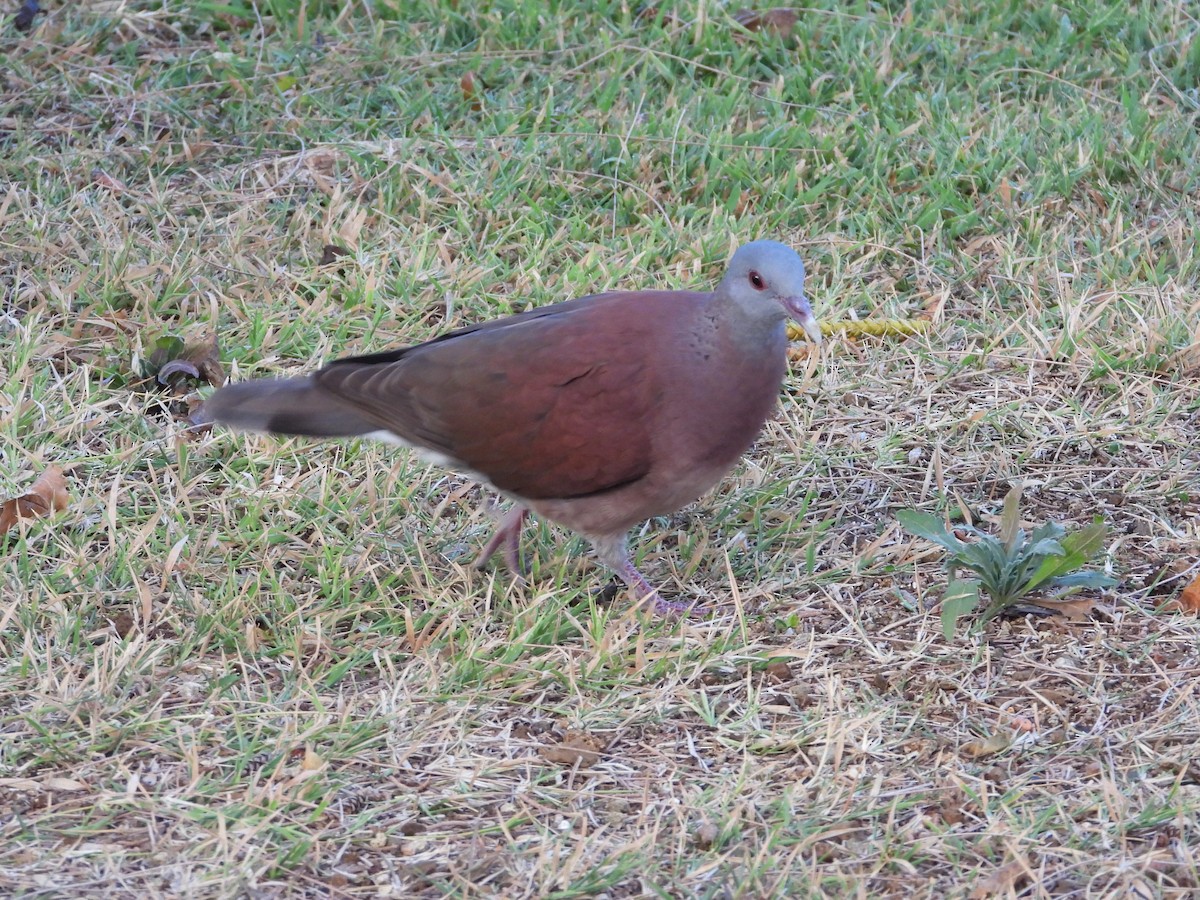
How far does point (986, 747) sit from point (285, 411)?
64.9 inches

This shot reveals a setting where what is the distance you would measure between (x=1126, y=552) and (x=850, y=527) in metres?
0.64

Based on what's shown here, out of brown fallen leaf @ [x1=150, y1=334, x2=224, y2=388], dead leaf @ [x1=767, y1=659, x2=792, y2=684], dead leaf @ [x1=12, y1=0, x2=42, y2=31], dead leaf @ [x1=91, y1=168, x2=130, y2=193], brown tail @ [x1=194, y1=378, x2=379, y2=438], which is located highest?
brown tail @ [x1=194, y1=378, x2=379, y2=438]

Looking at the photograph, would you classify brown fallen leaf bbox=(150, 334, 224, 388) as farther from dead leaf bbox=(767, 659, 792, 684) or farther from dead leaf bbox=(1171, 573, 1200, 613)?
dead leaf bbox=(1171, 573, 1200, 613)

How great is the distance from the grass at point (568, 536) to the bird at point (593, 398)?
0.28 metres

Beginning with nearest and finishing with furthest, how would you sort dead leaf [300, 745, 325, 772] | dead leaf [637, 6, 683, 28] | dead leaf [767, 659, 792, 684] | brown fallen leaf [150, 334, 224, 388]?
1. dead leaf [300, 745, 325, 772]
2. dead leaf [767, 659, 792, 684]
3. brown fallen leaf [150, 334, 224, 388]
4. dead leaf [637, 6, 683, 28]

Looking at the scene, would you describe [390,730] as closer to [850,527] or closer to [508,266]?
[850,527]

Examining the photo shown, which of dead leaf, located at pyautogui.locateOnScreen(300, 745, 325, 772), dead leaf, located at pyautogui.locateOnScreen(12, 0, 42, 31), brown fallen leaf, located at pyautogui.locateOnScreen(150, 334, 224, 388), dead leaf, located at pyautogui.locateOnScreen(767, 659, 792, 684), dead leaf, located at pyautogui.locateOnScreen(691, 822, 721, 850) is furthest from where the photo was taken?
dead leaf, located at pyautogui.locateOnScreen(12, 0, 42, 31)

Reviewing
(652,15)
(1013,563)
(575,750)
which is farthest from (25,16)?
(1013,563)

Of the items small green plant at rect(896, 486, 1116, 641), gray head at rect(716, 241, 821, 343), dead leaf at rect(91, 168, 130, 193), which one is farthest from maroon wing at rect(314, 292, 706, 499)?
dead leaf at rect(91, 168, 130, 193)

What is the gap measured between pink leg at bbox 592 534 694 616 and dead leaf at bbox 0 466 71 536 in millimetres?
1266

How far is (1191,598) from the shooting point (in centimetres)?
318

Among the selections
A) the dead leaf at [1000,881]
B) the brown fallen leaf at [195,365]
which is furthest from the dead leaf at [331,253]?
the dead leaf at [1000,881]

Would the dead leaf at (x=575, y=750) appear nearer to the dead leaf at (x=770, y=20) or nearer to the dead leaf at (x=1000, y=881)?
the dead leaf at (x=1000, y=881)

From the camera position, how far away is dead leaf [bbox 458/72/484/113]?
5.19m
